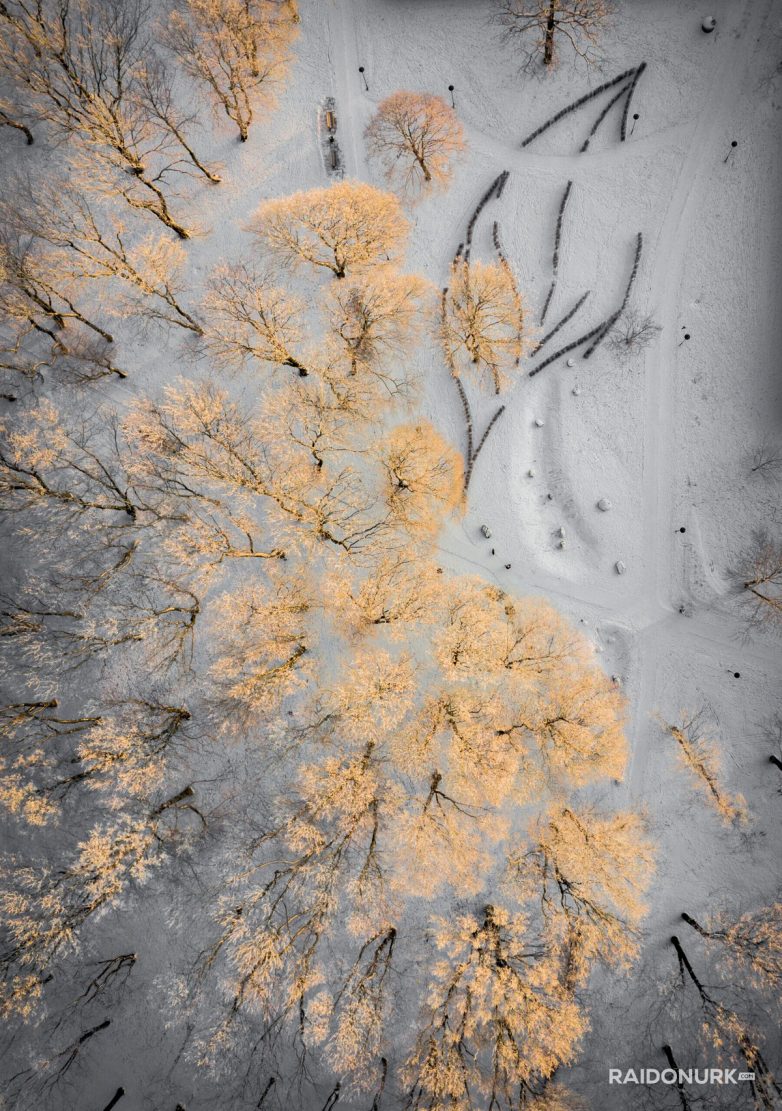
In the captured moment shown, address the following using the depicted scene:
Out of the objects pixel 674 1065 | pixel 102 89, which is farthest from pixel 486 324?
pixel 674 1065

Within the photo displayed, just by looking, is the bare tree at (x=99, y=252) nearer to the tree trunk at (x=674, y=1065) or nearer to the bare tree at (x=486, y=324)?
the bare tree at (x=486, y=324)

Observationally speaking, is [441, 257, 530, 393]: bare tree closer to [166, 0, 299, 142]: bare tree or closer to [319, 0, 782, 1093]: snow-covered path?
[319, 0, 782, 1093]: snow-covered path

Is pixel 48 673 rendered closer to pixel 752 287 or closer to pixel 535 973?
pixel 535 973

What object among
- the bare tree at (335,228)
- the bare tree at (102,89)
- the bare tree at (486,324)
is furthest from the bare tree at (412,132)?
the bare tree at (102,89)

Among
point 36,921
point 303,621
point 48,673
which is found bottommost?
point 36,921

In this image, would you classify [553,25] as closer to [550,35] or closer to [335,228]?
[550,35]

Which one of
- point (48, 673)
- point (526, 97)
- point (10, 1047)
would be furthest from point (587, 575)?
point (10, 1047)
